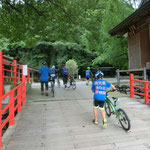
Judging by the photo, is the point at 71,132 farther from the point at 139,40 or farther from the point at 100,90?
the point at 139,40

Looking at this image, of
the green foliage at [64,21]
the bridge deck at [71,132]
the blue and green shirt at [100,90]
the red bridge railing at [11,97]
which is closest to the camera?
the bridge deck at [71,132]

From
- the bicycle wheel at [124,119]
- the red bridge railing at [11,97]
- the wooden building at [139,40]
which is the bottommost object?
the bicycle wheel at [124,119]

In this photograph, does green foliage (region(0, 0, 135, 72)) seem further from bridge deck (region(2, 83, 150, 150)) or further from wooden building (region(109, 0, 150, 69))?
bridge deck (region(2, 83, 150, 150))

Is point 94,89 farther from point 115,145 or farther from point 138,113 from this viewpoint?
point 138,113

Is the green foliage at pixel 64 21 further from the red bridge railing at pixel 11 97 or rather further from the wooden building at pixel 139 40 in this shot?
the red bridge railing at pixel 11 97

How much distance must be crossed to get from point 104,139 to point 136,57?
899 centimetres

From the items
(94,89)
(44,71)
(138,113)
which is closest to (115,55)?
(44,71)

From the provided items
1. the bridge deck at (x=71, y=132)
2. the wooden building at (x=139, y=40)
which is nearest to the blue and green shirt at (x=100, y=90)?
the bridge deck at (x=71, y=132)

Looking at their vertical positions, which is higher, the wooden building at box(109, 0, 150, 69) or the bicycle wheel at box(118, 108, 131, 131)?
the wooden building at box(109, 0, 150, 69)

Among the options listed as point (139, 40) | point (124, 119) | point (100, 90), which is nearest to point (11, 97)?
point (100, 90)

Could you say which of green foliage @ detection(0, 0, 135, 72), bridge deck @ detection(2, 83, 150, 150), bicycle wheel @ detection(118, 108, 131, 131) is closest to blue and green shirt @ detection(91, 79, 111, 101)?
bicycle wheel @ detection(118, 108, 131, 131)

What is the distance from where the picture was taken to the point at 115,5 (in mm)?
14133

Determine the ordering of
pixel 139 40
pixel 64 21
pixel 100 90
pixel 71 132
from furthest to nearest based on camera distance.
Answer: pixel 64 21
pixel 139 40
pixel 100 90
pixel 71 132

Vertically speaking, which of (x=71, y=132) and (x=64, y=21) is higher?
(x=64, y=21)
